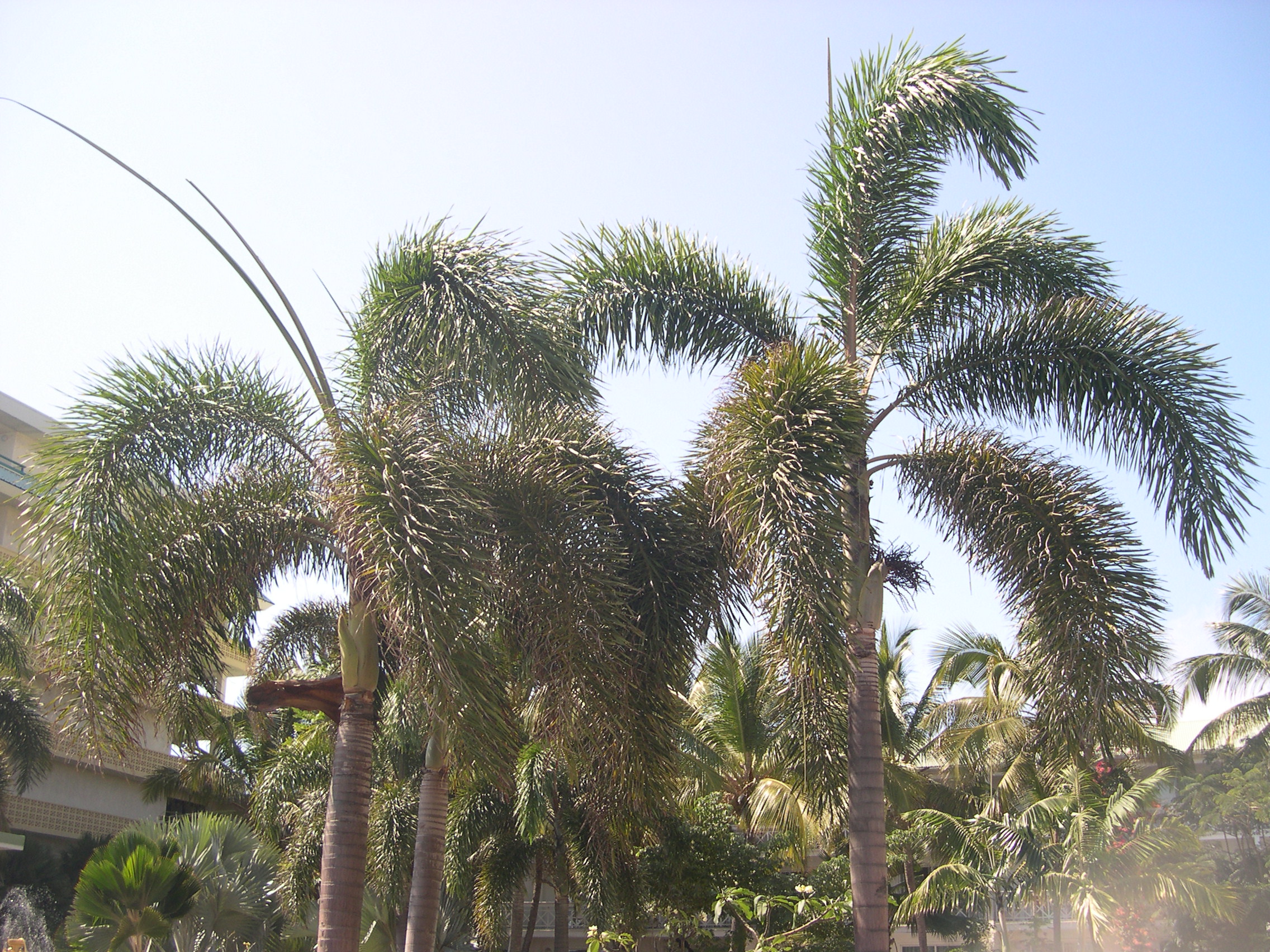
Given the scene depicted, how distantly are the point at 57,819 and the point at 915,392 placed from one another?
29.3m

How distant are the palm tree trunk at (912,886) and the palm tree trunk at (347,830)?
16110 millimetres

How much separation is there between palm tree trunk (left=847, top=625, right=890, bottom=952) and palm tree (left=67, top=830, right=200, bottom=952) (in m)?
8.05

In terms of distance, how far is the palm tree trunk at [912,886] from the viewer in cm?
2227

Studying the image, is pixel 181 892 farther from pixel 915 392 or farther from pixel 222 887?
pixel 915 392

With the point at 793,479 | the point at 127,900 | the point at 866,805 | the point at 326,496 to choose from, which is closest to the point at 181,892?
the point at 127,900

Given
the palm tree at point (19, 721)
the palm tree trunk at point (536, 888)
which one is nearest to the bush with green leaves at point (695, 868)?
the palm tree trunk at point (536, 888)

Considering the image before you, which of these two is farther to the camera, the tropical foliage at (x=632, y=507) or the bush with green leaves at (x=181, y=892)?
the bush with green leaves at (x=181, y=892)

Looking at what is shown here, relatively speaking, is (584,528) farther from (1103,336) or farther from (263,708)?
(1103,336)

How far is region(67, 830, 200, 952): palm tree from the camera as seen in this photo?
11602mm

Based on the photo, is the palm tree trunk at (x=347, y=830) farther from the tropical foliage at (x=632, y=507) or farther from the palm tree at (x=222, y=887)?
the palm tree at (x=222, y=887)

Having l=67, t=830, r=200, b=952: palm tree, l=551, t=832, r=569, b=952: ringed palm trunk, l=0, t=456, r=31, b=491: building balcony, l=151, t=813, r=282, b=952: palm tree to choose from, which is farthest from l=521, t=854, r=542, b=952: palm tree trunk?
l=0, t=456, r=31, b=491: building balcony

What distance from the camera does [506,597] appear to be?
8430 millimetres

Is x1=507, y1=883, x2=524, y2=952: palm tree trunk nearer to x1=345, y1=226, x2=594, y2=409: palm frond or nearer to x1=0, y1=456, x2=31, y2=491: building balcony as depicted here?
x1=345, y1=226, x2=594, y2=409: palm frond

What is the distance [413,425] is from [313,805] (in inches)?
590
